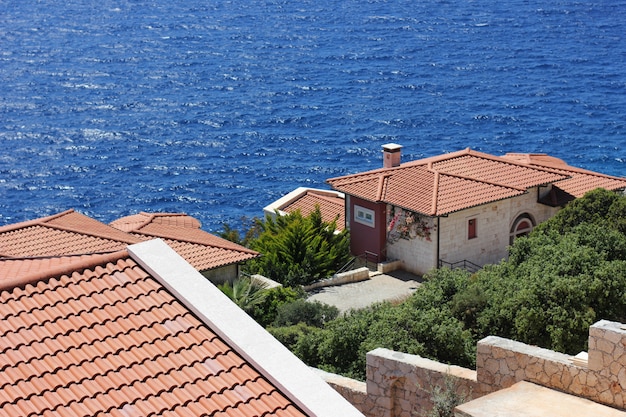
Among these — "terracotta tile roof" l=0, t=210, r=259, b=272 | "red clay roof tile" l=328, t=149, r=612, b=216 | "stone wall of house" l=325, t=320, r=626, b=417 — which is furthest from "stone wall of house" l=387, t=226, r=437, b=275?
"stone wall of house" l=325, t=320, r=626, b=417

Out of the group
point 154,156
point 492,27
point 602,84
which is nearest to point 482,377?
point 154,156

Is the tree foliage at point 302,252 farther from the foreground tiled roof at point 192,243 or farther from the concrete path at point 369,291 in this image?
the foreground tiled roof at point 192,243

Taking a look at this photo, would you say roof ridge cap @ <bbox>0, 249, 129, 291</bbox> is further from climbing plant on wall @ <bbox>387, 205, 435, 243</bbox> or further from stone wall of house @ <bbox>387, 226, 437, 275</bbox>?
climbing plant on wall @ <bbox>387, 205, 435, 243</bbox>

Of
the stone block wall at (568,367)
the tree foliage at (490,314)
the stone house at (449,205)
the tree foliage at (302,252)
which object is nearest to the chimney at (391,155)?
the stone house at (449,205)

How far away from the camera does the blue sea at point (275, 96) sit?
73750 millimetres

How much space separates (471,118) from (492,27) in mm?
47701

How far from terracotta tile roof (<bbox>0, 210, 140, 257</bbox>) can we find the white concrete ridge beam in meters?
15.5

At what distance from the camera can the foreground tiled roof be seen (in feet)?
103

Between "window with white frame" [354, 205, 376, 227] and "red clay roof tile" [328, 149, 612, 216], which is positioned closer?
"red clay roof tile" [328, 149, 612, 216]

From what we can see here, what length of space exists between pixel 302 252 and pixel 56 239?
1129 cm

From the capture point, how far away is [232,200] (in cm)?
6881

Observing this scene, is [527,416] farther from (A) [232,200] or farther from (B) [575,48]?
(B) [575,48]

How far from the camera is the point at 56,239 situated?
2838 cm

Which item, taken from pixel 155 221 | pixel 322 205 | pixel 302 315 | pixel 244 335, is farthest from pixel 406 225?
pixel 244 335
